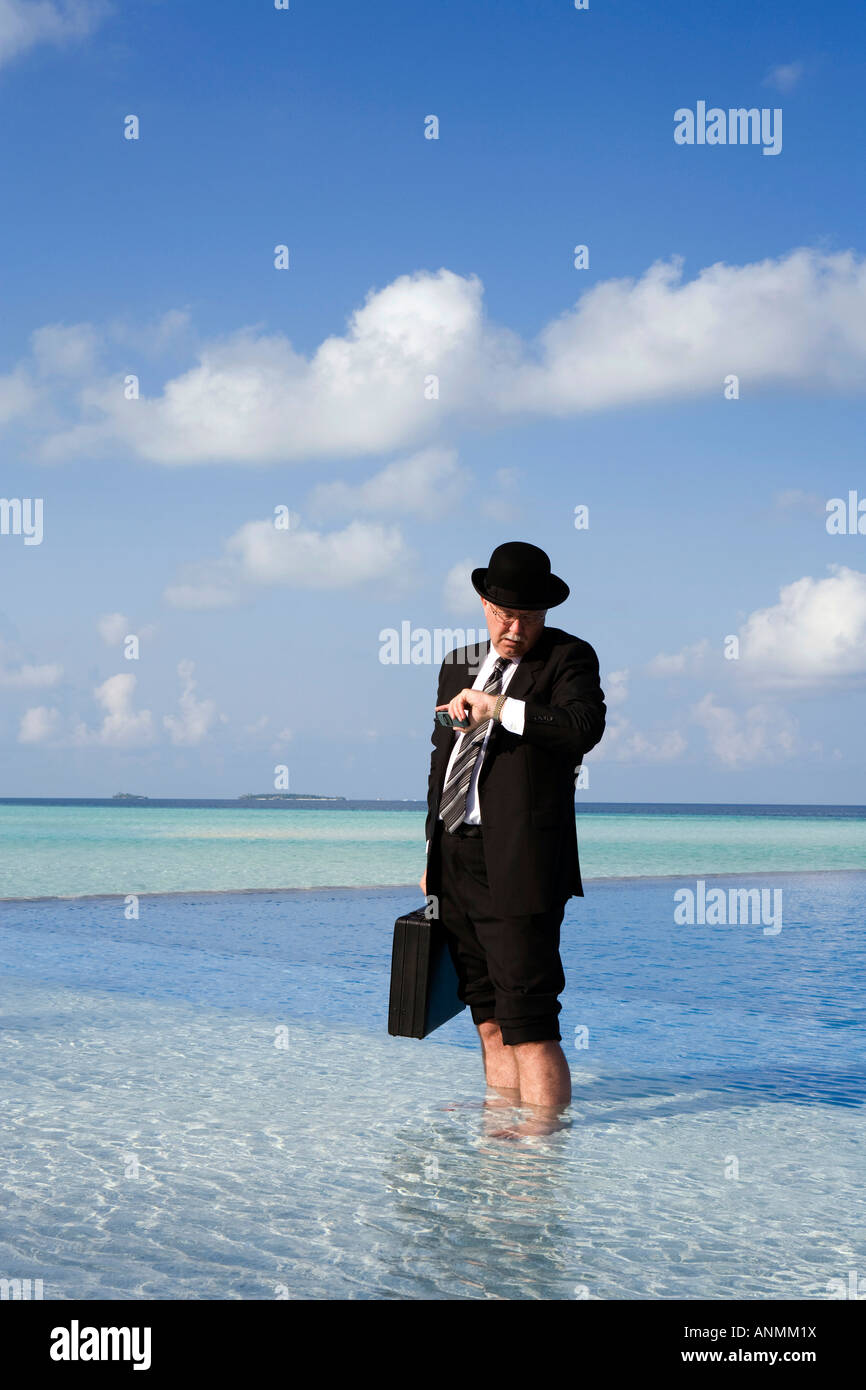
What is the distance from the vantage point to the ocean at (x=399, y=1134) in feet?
9.82

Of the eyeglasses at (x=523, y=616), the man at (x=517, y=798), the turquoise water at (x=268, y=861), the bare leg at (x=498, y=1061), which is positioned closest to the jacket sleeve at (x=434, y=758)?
the man at (x=517, y=798)

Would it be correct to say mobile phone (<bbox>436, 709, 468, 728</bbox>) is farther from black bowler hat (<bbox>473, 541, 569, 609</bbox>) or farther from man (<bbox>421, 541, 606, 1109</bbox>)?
black bowler hat (<bbox>473, 541, 569, 609</bbox>)

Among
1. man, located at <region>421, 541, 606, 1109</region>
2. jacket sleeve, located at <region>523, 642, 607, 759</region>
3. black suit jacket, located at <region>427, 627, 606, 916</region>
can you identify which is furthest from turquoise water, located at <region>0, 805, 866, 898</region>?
jacket sleeve, located at <region>523, 642, 607, 759</region>

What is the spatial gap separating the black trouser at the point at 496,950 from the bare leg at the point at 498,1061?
17 cm

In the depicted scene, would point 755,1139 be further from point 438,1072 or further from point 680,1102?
point 438,1072

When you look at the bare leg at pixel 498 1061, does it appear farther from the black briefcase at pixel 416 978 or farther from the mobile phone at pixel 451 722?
the mobile phone at pixel 451 722

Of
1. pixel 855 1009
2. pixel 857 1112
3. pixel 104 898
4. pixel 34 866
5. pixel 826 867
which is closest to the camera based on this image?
pixel 857 1112

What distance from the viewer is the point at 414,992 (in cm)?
415

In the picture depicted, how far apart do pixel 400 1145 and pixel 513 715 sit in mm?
1602

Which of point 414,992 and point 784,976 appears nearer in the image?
point 414,992

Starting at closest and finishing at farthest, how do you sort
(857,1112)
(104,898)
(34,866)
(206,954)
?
(857,1112) → (206,954) → (104,898) → (34,866)

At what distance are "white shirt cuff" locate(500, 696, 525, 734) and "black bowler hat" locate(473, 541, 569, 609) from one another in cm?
37

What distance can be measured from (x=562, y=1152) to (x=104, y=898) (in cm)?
1118
